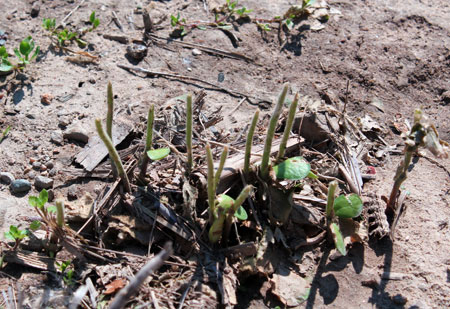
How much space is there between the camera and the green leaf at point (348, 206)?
2.60 meters

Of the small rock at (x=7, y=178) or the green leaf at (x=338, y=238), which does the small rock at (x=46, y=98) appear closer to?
the small rock at (x=7, y=178)

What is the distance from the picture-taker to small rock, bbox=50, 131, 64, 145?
317cm

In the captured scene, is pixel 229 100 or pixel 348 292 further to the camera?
pixel 229 100

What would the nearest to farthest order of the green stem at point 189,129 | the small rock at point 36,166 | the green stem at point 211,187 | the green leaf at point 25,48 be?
1. the green stem at point 211,187
2. the green stem at point 189,129
3. the small rock at point 36,166
4. the green leaf at point 25,48

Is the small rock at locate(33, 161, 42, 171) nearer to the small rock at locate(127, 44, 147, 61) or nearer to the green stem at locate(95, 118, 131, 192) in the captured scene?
the green stem at locate(95, 118, 131, 192)

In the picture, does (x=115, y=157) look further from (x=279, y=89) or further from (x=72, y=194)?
(x=279, y=89)

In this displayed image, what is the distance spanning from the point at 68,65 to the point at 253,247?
7.48 ft

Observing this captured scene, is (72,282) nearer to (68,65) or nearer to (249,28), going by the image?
(68,65)

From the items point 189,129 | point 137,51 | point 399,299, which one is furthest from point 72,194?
point 399,299

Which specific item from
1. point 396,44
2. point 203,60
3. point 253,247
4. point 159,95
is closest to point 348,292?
point 253,247

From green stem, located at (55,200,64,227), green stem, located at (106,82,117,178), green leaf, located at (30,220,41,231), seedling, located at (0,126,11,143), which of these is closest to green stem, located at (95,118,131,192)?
green stem, located at (106,82,117,178)

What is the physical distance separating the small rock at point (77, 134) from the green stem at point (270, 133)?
4.42 feet

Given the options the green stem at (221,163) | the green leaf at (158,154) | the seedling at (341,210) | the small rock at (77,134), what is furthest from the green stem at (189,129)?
the small rock at (77,134)

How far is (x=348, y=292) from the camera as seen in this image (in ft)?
Answer: 8.30
